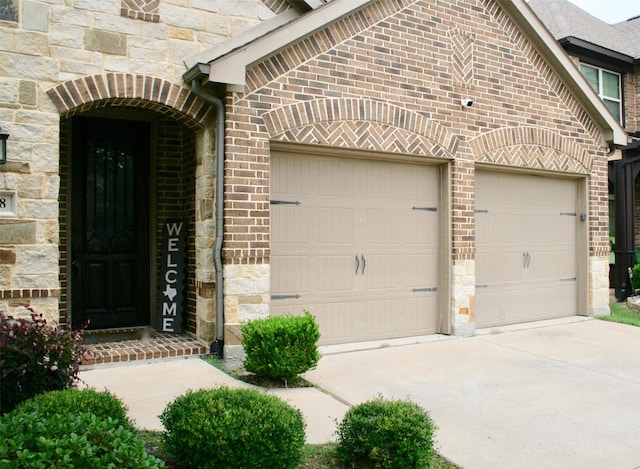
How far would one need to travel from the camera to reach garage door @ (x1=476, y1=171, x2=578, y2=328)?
889 cm

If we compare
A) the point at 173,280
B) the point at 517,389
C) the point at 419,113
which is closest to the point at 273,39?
the point at 419,113

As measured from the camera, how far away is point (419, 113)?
26.2 feet

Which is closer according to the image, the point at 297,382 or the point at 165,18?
the point at 297,382

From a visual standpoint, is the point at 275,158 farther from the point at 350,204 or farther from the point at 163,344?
the point at 163,344

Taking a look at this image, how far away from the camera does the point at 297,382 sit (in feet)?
19.0

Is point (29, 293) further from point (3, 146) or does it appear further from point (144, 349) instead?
point (3, 146)

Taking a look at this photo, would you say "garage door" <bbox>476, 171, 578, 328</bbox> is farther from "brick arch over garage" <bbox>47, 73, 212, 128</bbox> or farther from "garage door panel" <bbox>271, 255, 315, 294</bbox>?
"brick arch over garage" <bbox>47, 73, 212, 128</bbox>

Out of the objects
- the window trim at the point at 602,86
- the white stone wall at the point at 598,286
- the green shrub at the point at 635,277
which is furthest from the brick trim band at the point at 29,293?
the window trim at the point at 602,86

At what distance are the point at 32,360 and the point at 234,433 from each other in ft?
5.44

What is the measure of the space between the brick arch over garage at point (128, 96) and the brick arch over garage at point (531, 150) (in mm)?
4023

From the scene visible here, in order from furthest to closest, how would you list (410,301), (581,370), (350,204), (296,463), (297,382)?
1. (410,301)
2. (350,204)
3. (581,370)
4. (297,382)
5. (296,463)

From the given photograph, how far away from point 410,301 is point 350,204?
1.67 metres

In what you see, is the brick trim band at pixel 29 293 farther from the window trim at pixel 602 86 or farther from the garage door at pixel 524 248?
the window trim at pixel 602 86

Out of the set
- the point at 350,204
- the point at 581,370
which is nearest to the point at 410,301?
the point at 350,204
